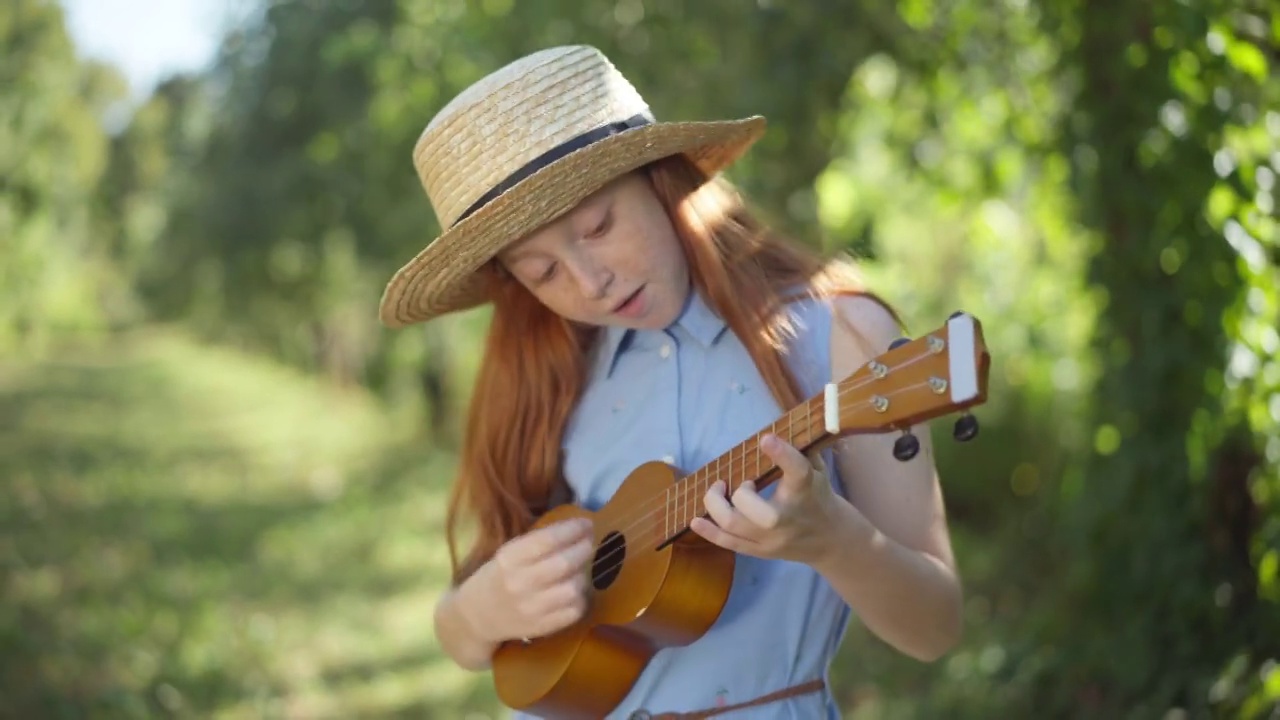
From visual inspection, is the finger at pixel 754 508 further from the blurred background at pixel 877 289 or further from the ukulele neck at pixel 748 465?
the blurred background at pixel 877 289

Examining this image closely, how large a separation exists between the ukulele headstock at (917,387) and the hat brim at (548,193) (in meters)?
0.48

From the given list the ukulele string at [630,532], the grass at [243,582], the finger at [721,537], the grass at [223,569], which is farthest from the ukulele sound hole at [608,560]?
the grass at [223,569]

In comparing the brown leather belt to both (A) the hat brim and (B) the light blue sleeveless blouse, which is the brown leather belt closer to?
(B) the light blue sleeveless blouse

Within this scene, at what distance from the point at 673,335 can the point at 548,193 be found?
285 mm

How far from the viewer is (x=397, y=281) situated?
1995mm

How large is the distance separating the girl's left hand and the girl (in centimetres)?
13

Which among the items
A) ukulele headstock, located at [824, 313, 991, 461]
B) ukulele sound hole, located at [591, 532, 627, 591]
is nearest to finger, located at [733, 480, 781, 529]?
ukulele headstock, located at [824, 313, 991, 461]

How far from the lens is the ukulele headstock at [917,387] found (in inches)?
52.2

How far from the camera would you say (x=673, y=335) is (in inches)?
75.1

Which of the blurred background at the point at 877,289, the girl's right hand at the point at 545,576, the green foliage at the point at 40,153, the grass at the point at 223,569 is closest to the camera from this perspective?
the girl's right hand at the point at 545,576

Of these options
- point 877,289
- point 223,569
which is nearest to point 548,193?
point 877,289

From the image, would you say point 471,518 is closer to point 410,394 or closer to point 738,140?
point 738,140

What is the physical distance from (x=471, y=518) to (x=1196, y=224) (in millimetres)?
1826

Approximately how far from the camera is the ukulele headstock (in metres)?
1.33
